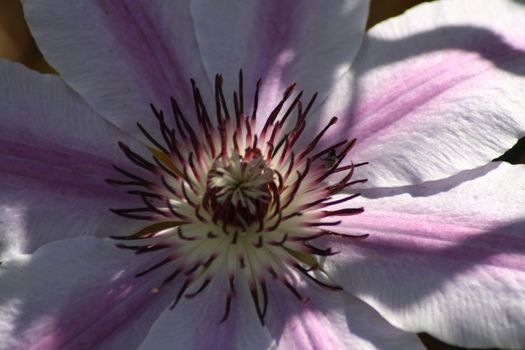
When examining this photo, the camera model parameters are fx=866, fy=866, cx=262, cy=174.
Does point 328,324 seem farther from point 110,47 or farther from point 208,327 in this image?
point 110,47

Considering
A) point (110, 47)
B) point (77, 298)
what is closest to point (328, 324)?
point (77, 298)

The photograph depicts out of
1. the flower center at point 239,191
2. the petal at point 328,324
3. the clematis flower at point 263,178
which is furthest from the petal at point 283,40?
the petal at point 328,324

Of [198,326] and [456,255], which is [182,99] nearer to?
[198,326]

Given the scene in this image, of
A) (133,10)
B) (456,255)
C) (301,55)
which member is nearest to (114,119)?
(133,10)

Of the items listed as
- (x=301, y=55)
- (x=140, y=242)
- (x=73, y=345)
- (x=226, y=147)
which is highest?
(x=301, y=55)

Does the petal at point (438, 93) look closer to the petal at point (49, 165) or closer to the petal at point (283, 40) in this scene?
the petal at point (283, 40)
